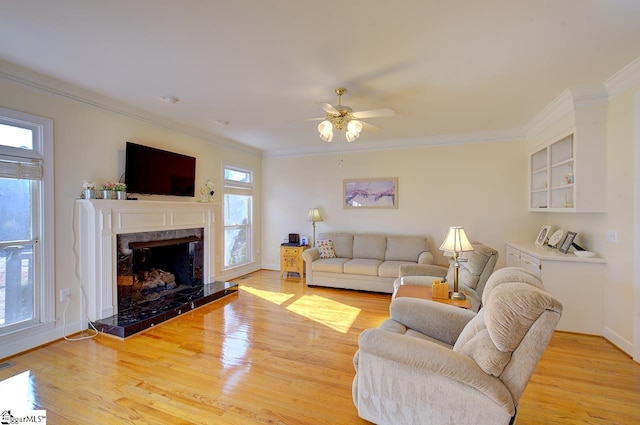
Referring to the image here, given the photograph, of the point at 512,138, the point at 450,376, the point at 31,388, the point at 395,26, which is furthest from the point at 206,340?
the point at 512,138

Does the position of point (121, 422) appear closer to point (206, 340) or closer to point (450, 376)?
point (206, 340)

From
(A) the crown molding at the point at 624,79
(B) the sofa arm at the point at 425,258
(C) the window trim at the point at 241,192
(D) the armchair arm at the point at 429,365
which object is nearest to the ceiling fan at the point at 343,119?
(D) the armchair arm at the point at 429,365

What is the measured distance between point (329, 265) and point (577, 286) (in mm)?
3195

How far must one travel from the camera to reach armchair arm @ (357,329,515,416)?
55.1 inches

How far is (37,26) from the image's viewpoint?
81.7 inches

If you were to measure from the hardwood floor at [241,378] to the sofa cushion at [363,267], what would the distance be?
1232 mm

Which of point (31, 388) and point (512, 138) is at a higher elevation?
point (512, 138)

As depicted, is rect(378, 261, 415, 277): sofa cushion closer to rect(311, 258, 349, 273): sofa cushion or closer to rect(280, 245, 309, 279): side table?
rect(311, 258, 349, 273): sofa cushion

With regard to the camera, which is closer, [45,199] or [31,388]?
[31,388]

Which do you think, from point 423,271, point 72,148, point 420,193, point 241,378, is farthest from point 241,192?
point 241,378

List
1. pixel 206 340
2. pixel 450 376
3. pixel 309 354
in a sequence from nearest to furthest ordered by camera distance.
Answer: pixel 450 376 < pixel 309 354 < pixel 206 340

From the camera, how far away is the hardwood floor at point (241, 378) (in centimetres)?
194

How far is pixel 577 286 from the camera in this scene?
10.3 feet

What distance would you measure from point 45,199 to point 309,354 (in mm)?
3034
